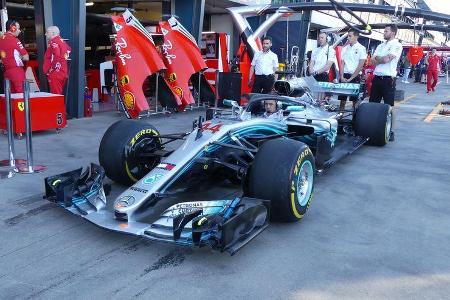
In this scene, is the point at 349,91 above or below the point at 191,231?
above

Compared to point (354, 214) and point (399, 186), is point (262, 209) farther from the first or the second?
point (399, 186)

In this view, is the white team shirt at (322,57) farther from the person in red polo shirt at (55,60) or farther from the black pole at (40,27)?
the black pole at (40,27)

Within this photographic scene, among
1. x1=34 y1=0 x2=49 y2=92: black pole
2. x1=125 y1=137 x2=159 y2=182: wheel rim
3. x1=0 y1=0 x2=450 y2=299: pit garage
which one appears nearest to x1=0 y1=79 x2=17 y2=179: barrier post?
x1=0 y1=0 x2=450 y2=299: pit garage

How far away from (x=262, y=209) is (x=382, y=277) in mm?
855

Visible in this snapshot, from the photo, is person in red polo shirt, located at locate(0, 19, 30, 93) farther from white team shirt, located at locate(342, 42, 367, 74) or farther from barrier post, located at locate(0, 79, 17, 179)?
white team shirt, located at locate(342, 42, 367, 74)

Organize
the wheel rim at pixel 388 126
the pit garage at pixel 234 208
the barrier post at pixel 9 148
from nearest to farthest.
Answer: the pit garage at pixel 234 208, the barrier post at pixel 9 148, the wheel rim at pixel 388 126

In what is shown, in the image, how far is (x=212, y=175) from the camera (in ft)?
12.9

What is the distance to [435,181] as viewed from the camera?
4.91 m

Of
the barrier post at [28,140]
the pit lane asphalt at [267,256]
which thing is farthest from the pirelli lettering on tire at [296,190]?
the barrier post at [28,140]

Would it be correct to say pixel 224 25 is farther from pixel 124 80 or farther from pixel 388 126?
pixel 388 126

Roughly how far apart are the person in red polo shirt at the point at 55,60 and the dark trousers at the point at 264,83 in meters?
3.60

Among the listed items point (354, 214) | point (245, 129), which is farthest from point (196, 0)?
point (354, 214)

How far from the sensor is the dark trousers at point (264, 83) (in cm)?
895

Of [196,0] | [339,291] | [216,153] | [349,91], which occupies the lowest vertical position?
[339,291]
